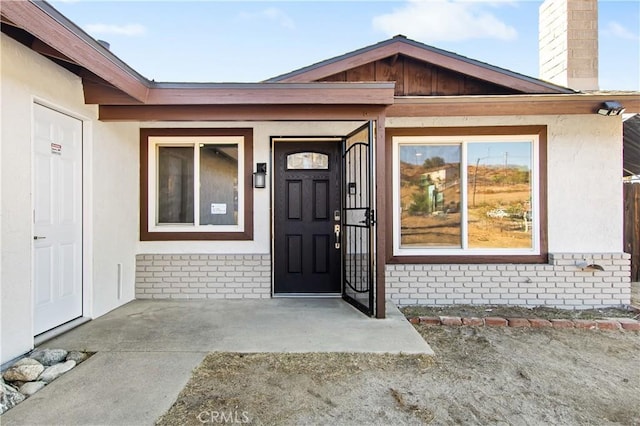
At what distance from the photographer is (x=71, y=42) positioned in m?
2.86

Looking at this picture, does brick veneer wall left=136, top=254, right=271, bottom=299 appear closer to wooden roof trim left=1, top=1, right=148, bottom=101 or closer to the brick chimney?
wooden roof trim left=1, top=1, right=148, bottom=101

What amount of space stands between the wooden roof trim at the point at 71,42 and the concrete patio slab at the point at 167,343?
2.50m

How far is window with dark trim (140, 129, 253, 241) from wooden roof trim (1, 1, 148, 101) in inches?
54.0

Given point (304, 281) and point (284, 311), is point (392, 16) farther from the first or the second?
point (284, 311)

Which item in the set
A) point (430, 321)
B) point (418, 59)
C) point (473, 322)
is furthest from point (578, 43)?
point (430, 321)

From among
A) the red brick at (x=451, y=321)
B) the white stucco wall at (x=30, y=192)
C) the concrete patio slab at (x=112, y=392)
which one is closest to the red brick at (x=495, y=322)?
the red brick at (x=451, y=321)

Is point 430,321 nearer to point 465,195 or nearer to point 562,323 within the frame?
point 562,323

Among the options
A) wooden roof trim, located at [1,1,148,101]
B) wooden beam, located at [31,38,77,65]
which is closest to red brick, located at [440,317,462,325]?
wooden roof trim, located at [1,1,148,101]

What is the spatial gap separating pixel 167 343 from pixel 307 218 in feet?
8.11

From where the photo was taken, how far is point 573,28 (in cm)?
508

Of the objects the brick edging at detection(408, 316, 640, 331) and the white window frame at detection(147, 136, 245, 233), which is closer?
the brick edging at detection(408, 316, 640, 331)

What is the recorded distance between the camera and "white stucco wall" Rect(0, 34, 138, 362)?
288 centimetres

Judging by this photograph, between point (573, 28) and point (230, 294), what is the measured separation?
6.21 m

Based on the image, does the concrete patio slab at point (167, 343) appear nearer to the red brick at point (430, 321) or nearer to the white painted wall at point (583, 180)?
the red brick at point (430, 321)
